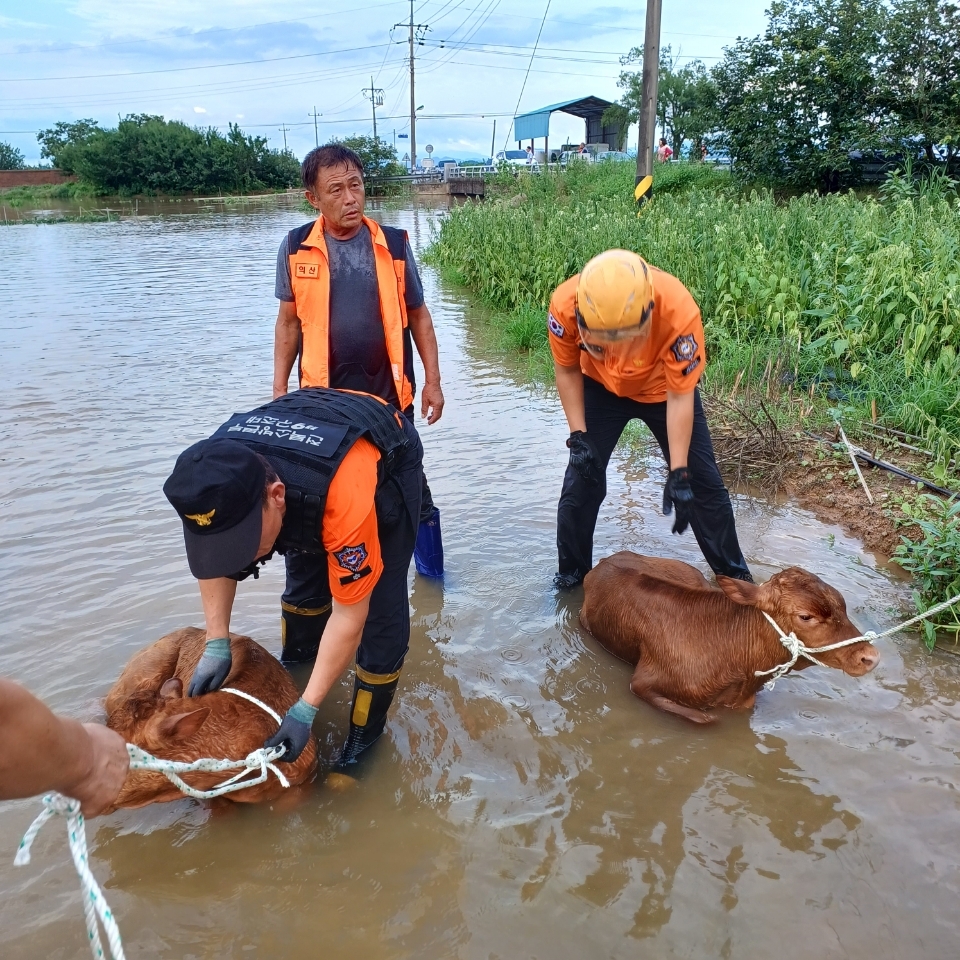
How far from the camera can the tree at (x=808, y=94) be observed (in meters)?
18.8

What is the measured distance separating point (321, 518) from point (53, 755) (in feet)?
3.54

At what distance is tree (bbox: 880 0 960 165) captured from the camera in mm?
17594

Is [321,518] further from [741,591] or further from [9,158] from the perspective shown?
[9,158]

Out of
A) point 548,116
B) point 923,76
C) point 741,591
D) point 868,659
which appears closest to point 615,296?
point 741,591

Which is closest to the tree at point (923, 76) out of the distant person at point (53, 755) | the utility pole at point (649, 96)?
the utility pole at point (649, 96)

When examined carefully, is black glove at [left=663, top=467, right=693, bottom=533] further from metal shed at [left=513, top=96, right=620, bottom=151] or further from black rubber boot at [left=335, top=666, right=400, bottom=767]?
metal shed at [left=513, top=96, right=620, bottom=151]

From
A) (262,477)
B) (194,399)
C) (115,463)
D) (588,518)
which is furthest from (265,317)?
(262,477)

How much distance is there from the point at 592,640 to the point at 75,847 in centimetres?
289

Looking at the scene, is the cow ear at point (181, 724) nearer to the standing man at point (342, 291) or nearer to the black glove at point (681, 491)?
the standing man at point (342, 291)

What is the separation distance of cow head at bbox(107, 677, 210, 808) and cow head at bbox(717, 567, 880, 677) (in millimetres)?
2259

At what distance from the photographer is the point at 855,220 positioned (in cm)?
798

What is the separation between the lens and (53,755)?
5.40 feet

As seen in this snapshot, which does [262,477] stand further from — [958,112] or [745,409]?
[958,112]

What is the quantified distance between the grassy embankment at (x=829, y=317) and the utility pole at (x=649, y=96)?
260 cm
